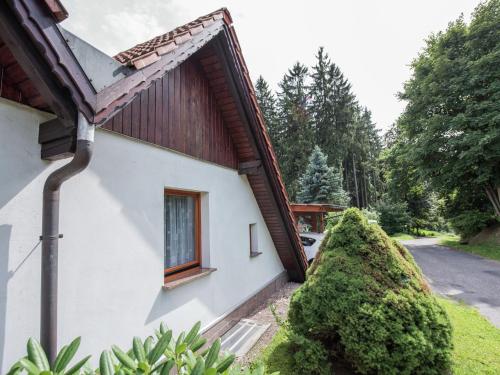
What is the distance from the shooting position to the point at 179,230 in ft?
13.3

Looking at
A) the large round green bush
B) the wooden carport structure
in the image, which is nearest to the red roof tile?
the wooden carport structure

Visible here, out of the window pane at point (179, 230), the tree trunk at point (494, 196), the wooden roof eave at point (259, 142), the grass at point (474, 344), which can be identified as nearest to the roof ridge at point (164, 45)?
the wooden roof eave at point (259, 142)

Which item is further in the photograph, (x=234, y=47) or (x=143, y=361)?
(x=234, y=47)

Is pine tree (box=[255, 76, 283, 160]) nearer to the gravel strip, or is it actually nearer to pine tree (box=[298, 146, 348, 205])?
pine tree (box=[298, 146, 348, 205])

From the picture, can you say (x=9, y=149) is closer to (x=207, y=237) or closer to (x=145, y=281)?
(x=145, y=281)

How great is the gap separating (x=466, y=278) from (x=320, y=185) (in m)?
12.6

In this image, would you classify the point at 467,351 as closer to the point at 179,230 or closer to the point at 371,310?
the point at 371,310

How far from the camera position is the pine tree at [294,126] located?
2781cm

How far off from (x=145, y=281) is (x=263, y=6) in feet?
16.9

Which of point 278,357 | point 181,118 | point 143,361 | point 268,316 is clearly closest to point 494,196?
point 268,316

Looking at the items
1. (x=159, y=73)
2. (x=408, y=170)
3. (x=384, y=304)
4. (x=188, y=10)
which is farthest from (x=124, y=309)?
(x=408, y=170)

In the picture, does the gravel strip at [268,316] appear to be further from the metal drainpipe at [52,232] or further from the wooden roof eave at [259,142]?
the metal drainpipe at [52,232]

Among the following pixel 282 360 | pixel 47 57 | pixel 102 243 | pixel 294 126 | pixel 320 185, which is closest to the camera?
pixel 47 57

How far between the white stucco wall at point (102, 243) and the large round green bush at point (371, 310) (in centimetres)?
179
